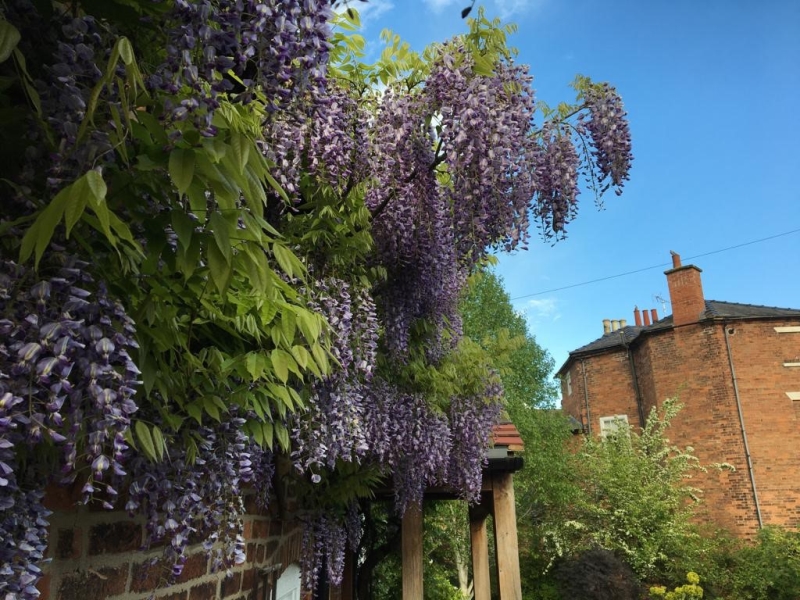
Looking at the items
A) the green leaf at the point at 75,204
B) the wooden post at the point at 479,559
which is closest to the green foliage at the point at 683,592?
the wooden post at the point at 479,559

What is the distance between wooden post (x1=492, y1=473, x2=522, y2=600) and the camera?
6.02 m

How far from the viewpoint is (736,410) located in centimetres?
1644

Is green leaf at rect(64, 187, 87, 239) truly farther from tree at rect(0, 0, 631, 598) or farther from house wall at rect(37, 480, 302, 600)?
house wall at rect(37, 480, 302, 600)

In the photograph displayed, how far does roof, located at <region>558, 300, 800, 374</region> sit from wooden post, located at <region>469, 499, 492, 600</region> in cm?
1208

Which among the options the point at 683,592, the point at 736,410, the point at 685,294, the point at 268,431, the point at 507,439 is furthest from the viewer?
the point at 685,294

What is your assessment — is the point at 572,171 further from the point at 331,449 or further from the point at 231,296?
the point at 231,296

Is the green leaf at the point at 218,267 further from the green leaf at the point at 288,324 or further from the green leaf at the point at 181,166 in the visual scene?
the green leaf at the point at 288,324

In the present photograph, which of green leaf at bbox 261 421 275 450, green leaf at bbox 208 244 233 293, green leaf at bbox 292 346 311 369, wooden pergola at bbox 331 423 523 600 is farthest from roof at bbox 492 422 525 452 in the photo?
green leaf at bbox 208 244 233 293

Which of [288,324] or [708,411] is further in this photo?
[708,411]

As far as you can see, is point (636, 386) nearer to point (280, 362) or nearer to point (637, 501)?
point (637, 501)

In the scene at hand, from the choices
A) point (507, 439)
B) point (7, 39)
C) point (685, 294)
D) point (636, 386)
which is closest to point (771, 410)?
point (685, 294)

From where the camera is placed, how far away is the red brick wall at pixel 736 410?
15.7m

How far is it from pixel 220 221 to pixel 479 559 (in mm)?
8358

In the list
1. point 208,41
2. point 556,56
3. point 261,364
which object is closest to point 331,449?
point 261,364
